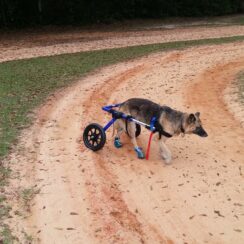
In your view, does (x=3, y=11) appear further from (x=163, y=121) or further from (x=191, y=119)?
(x=191, y=119)

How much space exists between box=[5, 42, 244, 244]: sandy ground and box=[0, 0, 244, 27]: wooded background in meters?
16.2

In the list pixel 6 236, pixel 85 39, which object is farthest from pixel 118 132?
pixel 85 39

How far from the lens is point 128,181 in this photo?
9.29m

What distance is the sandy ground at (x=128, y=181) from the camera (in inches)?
307

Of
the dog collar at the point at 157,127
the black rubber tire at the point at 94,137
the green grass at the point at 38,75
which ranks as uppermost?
the dog collar at the point at 157,127

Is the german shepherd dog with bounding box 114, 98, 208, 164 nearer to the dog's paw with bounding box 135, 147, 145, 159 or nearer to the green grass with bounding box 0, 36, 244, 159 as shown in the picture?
the dog's paw with bounding box 135, 147, 145, 159

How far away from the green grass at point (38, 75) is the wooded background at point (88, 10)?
9058 millimetres

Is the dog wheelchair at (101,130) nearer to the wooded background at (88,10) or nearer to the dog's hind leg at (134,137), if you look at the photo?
the dog's hind leg at (134,137)

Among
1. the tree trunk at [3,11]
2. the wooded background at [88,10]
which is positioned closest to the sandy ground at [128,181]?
the tree trunk at [3,11]

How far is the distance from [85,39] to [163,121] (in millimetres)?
16903

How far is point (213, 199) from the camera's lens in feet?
28.7

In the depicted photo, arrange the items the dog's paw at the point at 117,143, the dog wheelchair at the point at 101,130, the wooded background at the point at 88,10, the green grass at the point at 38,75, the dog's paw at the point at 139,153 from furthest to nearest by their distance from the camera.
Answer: the wooded background at the point at 88,10 < the green grass at the point at 38,75 < the dog's paw at the point at 117,143 < the dog's paw at the point at 139,153 < the dog wheelchair at the point at 101,130

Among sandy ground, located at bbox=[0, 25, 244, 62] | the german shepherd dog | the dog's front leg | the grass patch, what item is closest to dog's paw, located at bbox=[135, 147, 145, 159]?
the german shepherd dog

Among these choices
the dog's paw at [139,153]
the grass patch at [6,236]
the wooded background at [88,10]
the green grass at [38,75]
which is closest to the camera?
the grass patch at [6,236]
